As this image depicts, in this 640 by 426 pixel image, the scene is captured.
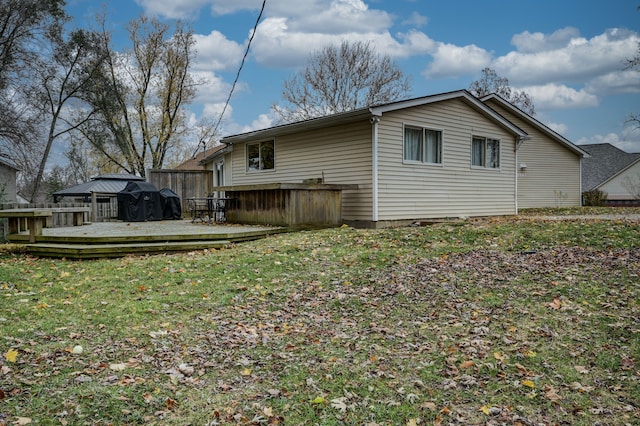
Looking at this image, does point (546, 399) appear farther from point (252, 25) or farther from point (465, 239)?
point (252, 25)

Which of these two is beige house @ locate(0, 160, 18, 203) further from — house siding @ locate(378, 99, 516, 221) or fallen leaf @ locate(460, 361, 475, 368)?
fallen leaf @ locate(460, 361, 475, 368)

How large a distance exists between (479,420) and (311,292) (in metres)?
3.20

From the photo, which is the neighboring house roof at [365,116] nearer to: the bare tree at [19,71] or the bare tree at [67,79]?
the bare tree at [19,71]

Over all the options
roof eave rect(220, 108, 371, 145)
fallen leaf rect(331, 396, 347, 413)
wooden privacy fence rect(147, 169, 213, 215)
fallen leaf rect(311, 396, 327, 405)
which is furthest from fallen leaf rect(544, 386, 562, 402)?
wooden privacy fence rect(147, 169, 213, 215)

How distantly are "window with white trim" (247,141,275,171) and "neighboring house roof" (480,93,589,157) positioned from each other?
9339 mm

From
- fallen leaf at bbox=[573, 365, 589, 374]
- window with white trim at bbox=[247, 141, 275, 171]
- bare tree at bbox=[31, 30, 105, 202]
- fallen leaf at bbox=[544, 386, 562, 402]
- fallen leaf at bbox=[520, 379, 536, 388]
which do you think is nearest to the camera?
fallen leaf at bbox=[544, 386, 562, 402]

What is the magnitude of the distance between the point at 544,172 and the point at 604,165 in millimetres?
17181

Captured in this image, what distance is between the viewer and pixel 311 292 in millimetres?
6125

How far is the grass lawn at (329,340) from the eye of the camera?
329cm

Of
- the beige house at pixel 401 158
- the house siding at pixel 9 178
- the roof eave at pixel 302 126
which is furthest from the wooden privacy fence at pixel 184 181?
the house siding at pixel 9 178

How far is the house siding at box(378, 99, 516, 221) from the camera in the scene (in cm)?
1268

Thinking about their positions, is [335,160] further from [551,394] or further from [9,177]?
[9,177]

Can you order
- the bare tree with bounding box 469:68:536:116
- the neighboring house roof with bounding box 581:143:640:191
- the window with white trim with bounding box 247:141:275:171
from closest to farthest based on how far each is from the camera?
the window with white trim with bounding box 247:141:275:171, the neighboring house roof with bounding box 581:143:640:191, the bare tree with bounding box 469:68:536:116

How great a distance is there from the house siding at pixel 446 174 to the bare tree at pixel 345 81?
48.7 feet
